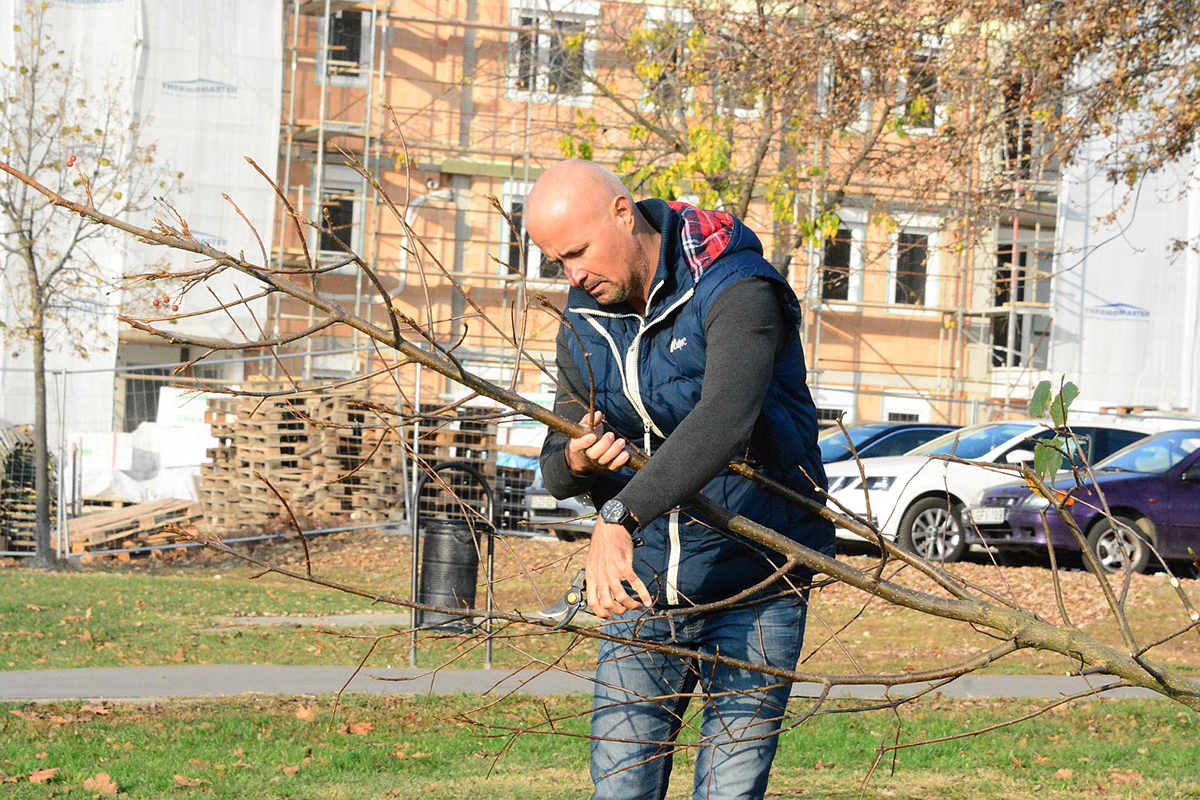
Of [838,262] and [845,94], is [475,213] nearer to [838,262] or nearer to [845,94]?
[838,262]

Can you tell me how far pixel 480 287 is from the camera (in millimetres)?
28375

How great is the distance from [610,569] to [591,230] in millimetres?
768

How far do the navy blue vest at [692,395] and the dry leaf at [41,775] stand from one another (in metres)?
3.29

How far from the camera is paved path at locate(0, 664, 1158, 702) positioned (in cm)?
734

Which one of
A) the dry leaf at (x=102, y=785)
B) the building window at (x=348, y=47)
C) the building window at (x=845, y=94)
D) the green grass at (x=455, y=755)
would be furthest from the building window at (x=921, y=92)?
the building window at (x=348, y=47)

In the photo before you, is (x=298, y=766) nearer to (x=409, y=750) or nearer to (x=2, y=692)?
(x=409, y=750)

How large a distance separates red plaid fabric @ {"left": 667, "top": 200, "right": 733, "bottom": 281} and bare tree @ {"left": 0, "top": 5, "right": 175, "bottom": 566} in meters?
11.3

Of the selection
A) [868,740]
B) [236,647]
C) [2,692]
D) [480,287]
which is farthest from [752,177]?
[480,287]

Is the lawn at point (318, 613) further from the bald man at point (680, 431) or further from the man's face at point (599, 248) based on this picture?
the man's face at point (599, 248)

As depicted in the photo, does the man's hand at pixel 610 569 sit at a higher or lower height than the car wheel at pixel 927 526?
higher

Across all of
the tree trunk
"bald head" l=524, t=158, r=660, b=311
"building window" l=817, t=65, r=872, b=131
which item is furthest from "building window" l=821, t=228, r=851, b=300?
"bald head" l=524, t=158, r=660, b=311

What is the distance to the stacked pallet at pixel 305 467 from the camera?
19.3 m

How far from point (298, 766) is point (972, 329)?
A: 85.9 ft

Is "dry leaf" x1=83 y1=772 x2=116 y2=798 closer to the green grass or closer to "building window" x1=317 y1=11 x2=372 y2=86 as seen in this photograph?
the green grass
